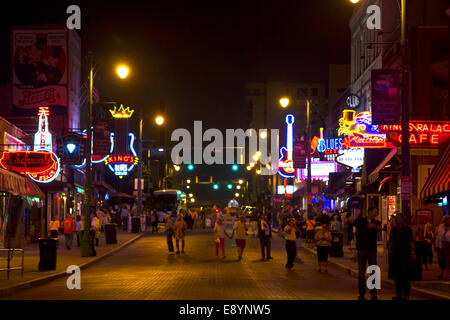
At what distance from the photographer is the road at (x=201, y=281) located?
52.7 feet

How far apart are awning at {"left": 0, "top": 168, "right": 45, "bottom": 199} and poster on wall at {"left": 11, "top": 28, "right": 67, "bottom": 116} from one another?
71.2ft

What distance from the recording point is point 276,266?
82.1ft

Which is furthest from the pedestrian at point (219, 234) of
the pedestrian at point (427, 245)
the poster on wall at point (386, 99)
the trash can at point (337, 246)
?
the poster on wall at point (386, 99)

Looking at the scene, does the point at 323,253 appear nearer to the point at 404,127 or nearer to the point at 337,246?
the point at 404,127

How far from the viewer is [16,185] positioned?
2020cm

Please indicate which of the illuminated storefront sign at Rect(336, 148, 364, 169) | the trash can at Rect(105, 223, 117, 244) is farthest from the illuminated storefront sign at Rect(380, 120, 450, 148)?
the trash can at Rect(105, 223, 117, 244)

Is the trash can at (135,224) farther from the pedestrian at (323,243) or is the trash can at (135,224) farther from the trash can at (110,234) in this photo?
the pedestrian at (323,243)

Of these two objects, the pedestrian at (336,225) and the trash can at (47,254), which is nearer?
the trash can at (47,254)

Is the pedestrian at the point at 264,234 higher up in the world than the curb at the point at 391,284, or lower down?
higher up

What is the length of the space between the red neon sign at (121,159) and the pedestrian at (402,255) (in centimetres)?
3696

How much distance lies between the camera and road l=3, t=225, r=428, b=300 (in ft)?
52.7

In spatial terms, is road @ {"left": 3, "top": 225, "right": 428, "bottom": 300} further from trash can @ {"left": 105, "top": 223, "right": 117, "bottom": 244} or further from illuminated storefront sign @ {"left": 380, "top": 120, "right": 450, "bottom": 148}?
trash can @ {"left": 105, "top": 223, "right": 117, "bottom": 244}

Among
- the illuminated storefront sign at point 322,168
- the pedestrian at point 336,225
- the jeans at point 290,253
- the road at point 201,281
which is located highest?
the illuminated storefront sign at point 322,168

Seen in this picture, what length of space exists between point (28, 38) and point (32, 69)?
1943 mm
